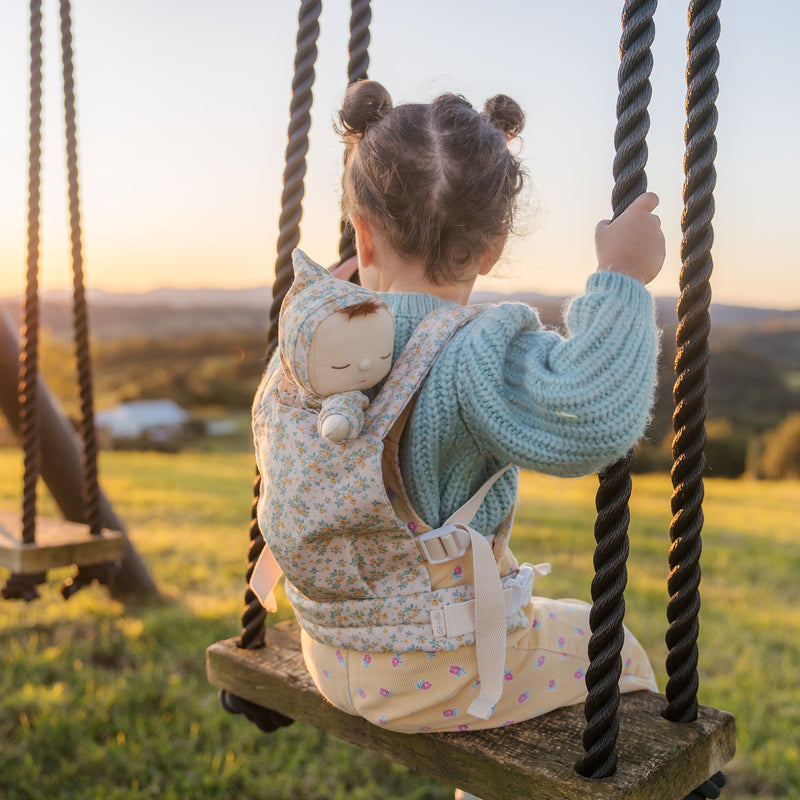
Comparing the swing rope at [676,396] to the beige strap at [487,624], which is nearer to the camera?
the swing rope at [676,396]

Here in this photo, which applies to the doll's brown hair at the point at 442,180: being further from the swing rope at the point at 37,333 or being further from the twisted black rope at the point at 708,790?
the swing rope at the point at 37,333

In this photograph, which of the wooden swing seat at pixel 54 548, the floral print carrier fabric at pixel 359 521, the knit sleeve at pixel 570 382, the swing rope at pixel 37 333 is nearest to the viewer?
the knit sleeve at pixel 570 382

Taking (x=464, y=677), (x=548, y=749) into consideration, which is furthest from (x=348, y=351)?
(x=548, y=749)

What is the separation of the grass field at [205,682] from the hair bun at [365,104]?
76 centimetres

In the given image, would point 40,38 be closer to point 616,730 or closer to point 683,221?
point 683,221

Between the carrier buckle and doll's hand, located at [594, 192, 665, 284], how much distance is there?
1.59 ft

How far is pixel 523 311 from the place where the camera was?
133 centimetres

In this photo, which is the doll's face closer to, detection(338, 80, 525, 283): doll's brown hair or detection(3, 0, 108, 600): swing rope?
detection(338, 80, 525, 283): doll's brown hair

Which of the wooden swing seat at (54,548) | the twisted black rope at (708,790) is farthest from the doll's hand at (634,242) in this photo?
the wooden swing seat at (54,548)


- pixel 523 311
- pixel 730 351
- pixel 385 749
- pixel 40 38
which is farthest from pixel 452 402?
pixel 730 351

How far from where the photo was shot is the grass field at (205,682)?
263 cm

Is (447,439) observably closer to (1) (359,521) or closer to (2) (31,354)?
(1) (359,521)

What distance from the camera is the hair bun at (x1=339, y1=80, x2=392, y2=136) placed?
1.52 metres

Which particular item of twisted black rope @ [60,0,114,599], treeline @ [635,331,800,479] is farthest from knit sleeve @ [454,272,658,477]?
treeline @ [635,331,800,479]
